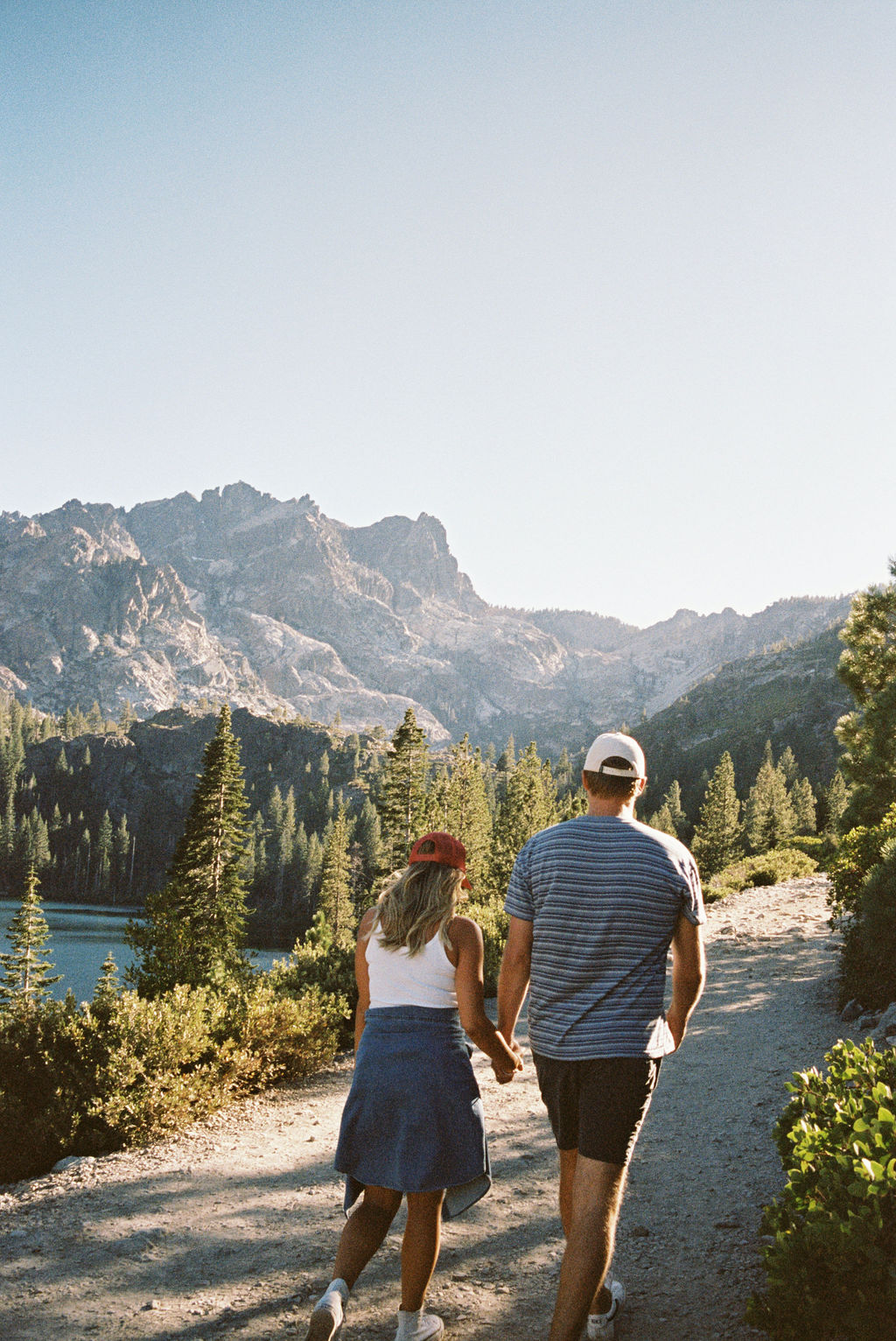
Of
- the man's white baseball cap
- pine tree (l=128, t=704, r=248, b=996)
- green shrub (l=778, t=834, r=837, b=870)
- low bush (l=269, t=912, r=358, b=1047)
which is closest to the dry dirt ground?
low bush (l=269, t=912, r=358, b=1047)

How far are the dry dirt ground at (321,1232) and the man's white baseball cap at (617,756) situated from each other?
8.63 feet

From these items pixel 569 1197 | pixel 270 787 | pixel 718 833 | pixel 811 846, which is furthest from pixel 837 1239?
pixel 270 787

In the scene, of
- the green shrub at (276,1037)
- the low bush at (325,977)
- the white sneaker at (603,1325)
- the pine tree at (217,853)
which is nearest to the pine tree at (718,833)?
the pine tree at (217,853)

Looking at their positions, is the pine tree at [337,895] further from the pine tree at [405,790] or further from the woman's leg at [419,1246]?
the woman's leg at [419,1246]

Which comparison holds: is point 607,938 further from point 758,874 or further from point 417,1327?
point 758,874

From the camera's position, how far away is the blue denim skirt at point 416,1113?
338cm

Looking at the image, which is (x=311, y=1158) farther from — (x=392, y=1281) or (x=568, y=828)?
(x=568, y=828)

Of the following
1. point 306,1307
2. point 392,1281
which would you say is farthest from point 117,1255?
point 392,1281

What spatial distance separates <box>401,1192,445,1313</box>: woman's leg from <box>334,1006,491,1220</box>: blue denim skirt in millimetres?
81

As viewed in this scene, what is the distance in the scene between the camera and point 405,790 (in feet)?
112

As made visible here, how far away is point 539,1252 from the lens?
15.8ft

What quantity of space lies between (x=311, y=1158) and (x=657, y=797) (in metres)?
129

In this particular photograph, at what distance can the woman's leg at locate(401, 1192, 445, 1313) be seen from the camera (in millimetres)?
3484

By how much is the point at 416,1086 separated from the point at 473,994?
0.44 m
